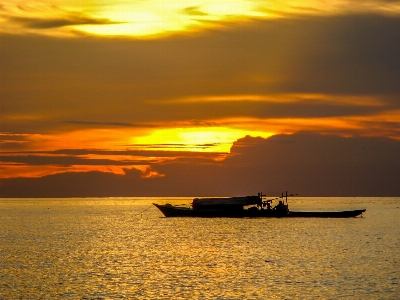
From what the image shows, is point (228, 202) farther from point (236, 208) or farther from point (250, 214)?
point (250, 214)

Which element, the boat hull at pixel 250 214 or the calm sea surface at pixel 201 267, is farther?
the boat hull at pixel 250 214

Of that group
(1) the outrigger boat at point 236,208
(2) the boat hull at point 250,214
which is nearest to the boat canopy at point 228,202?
(1) the outrigger boat at point 236,208

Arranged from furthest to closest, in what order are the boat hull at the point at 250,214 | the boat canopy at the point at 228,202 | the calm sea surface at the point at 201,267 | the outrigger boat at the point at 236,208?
the boat canopy at the point at 228,202, the outrigger boat at the point at 236,208, the boat hull at the point at 250,214, the calm sea surface at the point at 201,267

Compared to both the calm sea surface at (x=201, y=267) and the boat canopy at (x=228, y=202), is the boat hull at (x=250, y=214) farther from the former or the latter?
the calm sea surface at (x=201, y=267)

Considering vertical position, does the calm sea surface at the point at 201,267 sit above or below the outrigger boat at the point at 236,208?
below

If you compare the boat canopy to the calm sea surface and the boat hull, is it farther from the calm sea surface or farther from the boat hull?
the calm sea surface

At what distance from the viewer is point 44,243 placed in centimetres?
11525

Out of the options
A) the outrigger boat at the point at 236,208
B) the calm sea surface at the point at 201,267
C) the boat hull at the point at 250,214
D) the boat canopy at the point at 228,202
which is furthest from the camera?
the boat canopy at the point at 228,202

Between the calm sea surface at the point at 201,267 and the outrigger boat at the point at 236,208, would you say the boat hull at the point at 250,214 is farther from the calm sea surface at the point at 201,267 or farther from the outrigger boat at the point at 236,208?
the calm sea surface at the point at 201,267

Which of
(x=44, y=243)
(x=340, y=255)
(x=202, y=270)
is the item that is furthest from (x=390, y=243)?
(x=44, y=243)

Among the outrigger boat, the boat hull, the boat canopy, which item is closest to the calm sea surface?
the boat hull

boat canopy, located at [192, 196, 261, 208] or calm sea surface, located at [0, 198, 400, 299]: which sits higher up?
boat canopy, located at [192, 196, 261, 208]

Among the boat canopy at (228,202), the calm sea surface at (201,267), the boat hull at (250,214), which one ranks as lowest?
the calm sea surface at (201,267)

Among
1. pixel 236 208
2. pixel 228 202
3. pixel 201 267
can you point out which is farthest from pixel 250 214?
pixel 201 267
